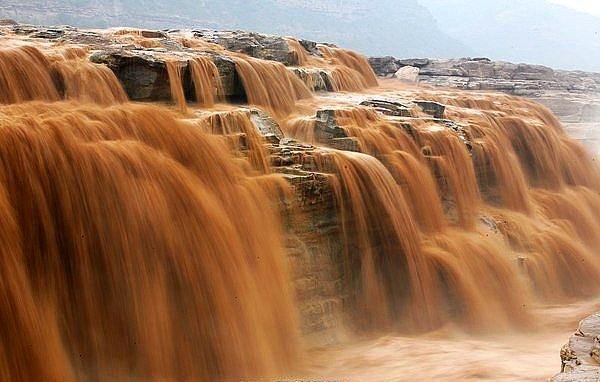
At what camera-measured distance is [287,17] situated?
12838 centimetres

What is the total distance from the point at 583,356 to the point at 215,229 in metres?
3.91

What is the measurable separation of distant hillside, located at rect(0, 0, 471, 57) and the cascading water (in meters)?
68.6

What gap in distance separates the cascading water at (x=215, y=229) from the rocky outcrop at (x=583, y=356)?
10.6 ft

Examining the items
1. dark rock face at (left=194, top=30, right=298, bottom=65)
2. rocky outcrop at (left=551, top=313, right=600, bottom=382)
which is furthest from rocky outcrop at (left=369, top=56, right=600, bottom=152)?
rocky outcrop at (left=551, top=313, right=600, bottom=382)

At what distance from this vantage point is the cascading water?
5.77m

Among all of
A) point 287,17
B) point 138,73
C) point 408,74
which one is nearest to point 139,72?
point 138,73

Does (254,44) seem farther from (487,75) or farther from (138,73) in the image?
(487,75)

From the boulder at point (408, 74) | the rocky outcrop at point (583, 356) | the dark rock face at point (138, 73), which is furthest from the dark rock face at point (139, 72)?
the boulder at point (408, 74)

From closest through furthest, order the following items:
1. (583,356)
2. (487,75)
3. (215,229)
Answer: (583,356)
(215,229)
(487,75)

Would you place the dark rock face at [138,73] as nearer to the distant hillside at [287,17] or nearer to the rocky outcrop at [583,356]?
Answer: the rocky outcrop at [583,356]

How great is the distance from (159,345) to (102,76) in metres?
4.02

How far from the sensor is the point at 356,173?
861 cm

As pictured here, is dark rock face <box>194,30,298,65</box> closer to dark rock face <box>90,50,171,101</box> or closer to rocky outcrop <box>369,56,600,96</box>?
→ dark rock face <box>90,50,171,101</box>

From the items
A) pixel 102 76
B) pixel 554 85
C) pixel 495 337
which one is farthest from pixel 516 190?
pixel 554 85
